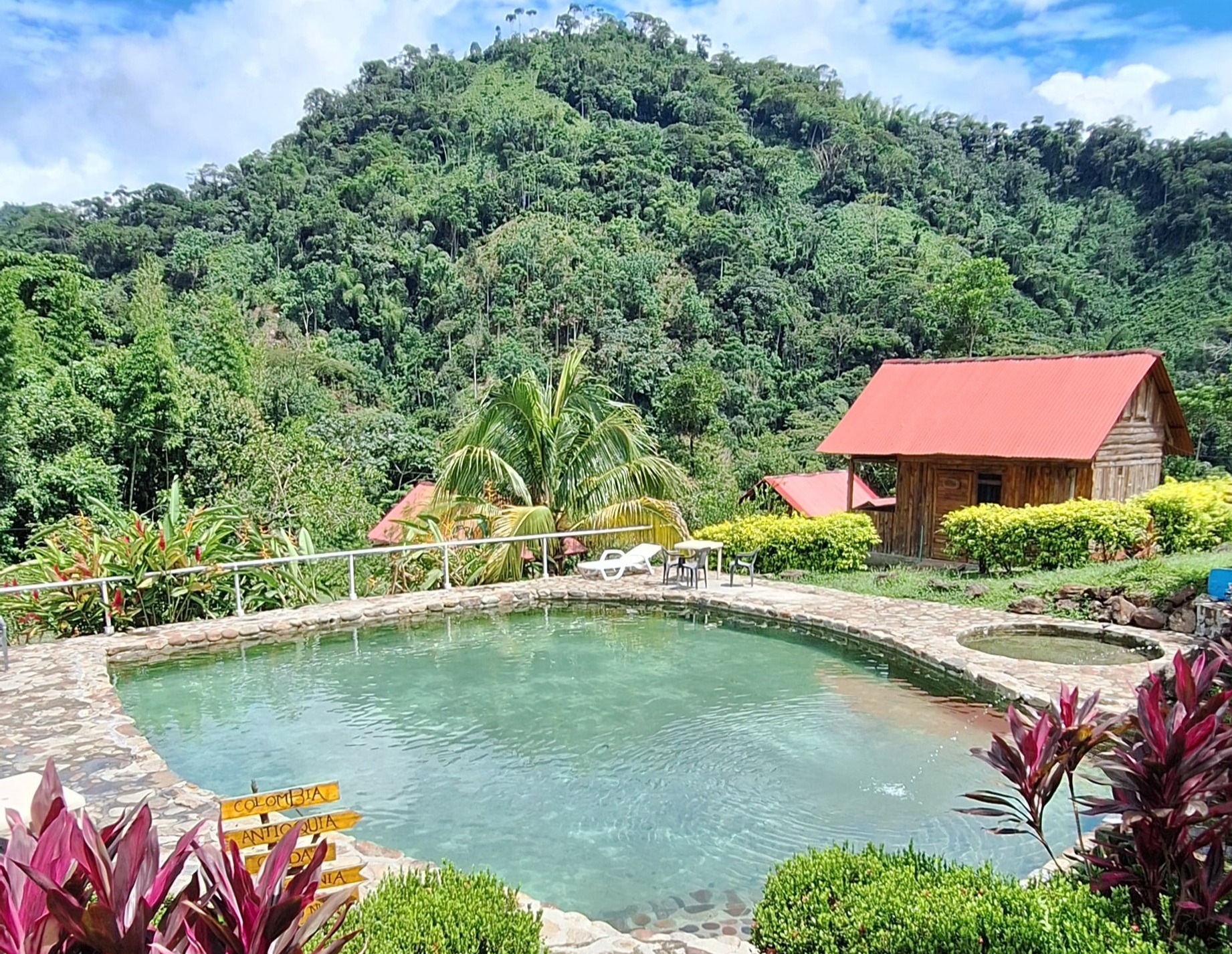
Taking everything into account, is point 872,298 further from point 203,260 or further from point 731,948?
point 731,948

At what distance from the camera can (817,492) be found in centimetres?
2125

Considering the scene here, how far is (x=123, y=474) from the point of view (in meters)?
20.3

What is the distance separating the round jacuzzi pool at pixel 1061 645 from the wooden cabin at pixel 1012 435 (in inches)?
186

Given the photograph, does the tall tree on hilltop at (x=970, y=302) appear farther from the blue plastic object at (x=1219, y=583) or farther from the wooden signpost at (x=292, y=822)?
the wooden signpost at (x=292, y=822)

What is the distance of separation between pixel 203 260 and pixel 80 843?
53.8 m

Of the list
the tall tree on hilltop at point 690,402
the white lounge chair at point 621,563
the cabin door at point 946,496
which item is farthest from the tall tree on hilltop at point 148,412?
the tall tree on hilltop at point 690,402

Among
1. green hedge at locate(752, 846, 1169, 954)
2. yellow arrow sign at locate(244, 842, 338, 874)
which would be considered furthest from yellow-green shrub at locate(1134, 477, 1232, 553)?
yellow arrow sign at locate(244, 842, 338, 874)

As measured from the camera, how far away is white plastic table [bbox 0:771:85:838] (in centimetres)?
386

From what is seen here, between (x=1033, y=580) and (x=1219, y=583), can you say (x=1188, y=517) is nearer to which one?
(x=1033, y=580)

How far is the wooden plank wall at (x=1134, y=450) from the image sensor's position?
14562 millimetres

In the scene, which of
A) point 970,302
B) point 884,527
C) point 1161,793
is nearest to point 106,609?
point 1161,793

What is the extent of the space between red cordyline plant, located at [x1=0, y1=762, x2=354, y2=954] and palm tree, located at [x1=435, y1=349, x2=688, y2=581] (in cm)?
1139

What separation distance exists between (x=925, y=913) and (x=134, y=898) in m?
2.57

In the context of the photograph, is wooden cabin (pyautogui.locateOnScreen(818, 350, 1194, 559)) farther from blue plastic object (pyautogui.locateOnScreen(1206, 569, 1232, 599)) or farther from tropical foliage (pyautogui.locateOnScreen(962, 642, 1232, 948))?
tropical foliage (pyautogui.locateOnScreen(962, 642, 1232, 948))
